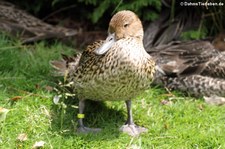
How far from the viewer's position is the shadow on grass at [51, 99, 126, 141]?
12.9ft

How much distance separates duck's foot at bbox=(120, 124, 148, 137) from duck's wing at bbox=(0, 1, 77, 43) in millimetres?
2409

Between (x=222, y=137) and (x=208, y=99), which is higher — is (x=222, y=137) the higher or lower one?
the lower one

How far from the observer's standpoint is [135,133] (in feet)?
13.2

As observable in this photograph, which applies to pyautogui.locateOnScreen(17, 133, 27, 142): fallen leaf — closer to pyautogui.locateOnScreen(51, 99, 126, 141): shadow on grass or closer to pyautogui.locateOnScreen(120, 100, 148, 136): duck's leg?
pyautogui.locateOnScreen(51, 99, 126, 141): shadow on grass

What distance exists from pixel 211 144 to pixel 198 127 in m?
0.41

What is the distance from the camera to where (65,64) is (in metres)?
4.92

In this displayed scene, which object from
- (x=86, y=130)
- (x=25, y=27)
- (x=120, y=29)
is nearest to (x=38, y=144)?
(x=86, y=130)

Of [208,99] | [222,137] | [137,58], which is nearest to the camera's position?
[137,58]

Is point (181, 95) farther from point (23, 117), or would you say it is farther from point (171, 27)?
point (23, 117)

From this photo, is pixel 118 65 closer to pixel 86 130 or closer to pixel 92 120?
pixel 86 130

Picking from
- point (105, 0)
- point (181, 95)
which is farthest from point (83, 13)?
point (181, 95)

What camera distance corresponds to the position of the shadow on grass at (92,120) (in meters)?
3.92

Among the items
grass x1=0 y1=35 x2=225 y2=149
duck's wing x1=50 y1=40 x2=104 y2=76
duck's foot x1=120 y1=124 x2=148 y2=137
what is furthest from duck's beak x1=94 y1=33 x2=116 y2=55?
duck's foot x1=120 y1=124 x2=148 y2=137

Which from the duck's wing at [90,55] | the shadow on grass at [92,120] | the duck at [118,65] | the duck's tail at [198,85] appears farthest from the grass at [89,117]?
the duck's wing at [90,55]
